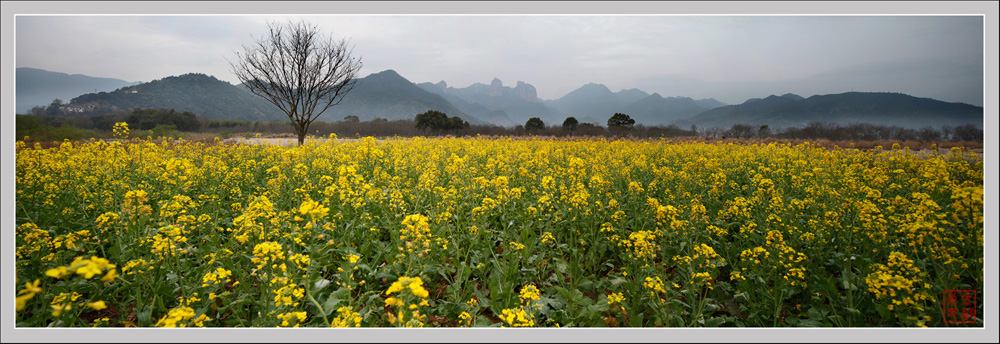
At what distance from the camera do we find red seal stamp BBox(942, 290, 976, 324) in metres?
2.07

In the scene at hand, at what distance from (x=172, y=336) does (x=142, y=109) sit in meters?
12.2

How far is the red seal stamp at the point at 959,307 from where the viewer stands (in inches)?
81.7

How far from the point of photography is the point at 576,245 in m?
3.40

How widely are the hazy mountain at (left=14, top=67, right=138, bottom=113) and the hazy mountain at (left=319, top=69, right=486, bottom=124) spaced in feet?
177

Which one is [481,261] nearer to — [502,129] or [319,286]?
[319,286]

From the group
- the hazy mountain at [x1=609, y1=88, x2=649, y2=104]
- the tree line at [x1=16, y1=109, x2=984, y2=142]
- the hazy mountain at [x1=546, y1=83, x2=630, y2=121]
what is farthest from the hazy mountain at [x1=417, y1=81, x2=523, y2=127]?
the hazy mountain at [x1=609, y1=88, x2=649, y2=104]

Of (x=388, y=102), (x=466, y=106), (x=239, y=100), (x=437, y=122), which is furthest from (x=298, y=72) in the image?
(x=466, y=106)

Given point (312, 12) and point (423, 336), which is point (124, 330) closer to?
point (423, 336)

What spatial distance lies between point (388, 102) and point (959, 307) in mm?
80138

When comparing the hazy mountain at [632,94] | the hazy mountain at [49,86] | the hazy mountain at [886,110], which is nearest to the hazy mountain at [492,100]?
the hazy mountain at [632,94]

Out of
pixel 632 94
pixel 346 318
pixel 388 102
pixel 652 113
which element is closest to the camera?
pixel 346 318

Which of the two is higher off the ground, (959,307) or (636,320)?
(959,307)

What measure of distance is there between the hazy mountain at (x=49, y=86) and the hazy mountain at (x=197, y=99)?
2.58ft

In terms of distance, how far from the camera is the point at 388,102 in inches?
2982
